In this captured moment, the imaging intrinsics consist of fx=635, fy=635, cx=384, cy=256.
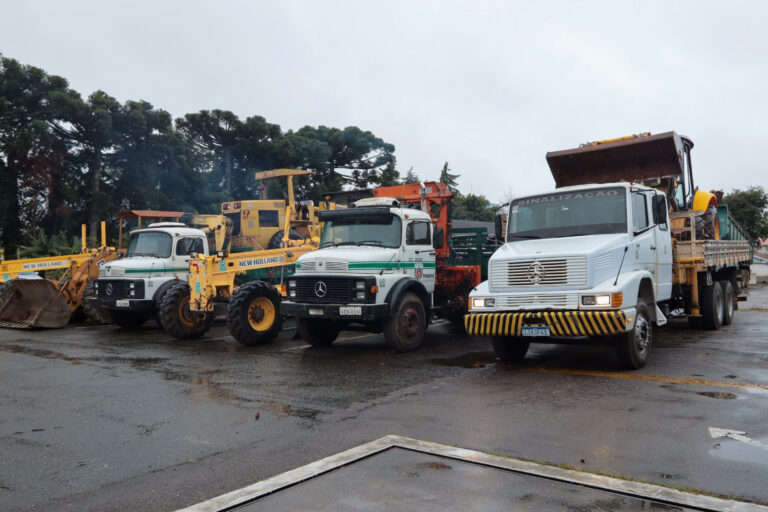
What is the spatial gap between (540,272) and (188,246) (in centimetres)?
960

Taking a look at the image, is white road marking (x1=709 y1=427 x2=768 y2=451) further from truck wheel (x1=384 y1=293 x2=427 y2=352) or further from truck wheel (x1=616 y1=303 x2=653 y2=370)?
truck wheel (x1=384 y1=293 x2=427 y2=352)

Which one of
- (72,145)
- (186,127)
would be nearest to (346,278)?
(72,145)

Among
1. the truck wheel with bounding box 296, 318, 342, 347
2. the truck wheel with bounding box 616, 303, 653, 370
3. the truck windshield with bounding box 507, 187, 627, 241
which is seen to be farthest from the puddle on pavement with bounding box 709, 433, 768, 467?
the truck wheel with bounding box 296, 318, 342, 347

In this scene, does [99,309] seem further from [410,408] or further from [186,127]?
[186,127]

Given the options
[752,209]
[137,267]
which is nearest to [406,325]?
[137,267]

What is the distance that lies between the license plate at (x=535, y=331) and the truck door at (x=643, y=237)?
73.1 inches

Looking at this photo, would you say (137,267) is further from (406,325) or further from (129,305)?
(406,325)

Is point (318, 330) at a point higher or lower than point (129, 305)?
lower

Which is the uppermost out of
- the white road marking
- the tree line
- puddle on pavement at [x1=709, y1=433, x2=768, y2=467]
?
the tree line

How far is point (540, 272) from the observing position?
337 inches

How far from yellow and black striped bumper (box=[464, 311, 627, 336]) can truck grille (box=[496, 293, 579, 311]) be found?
0.12 m

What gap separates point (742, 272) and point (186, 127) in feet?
103

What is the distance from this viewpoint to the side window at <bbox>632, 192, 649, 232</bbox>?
9.22 meters

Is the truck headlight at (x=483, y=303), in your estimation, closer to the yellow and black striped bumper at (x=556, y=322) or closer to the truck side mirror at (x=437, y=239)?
the yellow and black striped bumper at (x=556, y=322)
